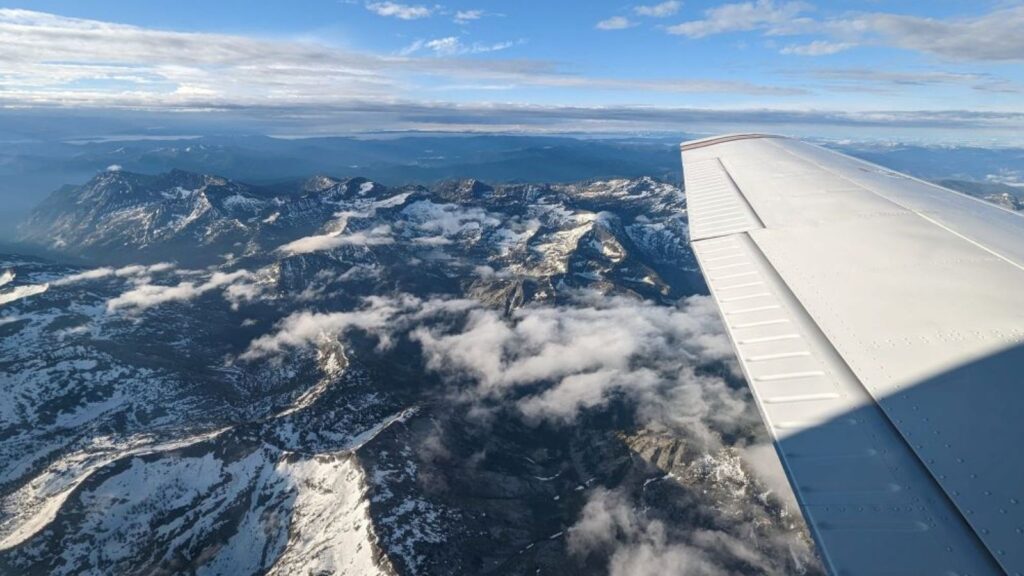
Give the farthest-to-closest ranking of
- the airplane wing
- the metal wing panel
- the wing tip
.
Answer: the wing tip
the airplane wing
the metal wing panel

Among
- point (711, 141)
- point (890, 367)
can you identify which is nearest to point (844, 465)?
point (890, 367)

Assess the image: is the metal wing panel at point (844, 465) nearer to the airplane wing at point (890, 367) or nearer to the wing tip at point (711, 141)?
the airplane wing at point (890, 367)

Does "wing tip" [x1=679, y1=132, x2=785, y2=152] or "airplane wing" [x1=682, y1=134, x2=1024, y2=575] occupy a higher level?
"wing tip" [x1=679, y1=132, x2=785, y2=152]

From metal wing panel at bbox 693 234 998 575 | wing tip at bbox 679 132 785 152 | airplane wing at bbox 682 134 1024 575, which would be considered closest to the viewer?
metal wing panel at bbox 693 234 998 575

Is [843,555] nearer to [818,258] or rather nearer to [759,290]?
[759,290]

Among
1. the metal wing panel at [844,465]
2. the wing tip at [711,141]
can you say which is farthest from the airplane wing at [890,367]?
the wing tip at [711,141]

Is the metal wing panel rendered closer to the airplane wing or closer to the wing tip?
the airplane wing

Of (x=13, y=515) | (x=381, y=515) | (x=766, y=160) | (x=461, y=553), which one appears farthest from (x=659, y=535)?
(x=13, y=515)

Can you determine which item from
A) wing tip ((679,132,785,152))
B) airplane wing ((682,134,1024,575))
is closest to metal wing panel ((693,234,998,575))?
airplane wing ((682,134,1024,575))

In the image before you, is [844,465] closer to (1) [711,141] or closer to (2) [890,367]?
(2) [890,367]

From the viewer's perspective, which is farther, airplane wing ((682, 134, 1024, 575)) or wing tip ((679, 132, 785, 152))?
wing tip ((679, 132, 785, 152))

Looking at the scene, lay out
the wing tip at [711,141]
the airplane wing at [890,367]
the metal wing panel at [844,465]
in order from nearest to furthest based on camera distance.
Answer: the metal wing panel at [844,465]
the airplane wing at [890,367]
the wing tip at [711,141]
